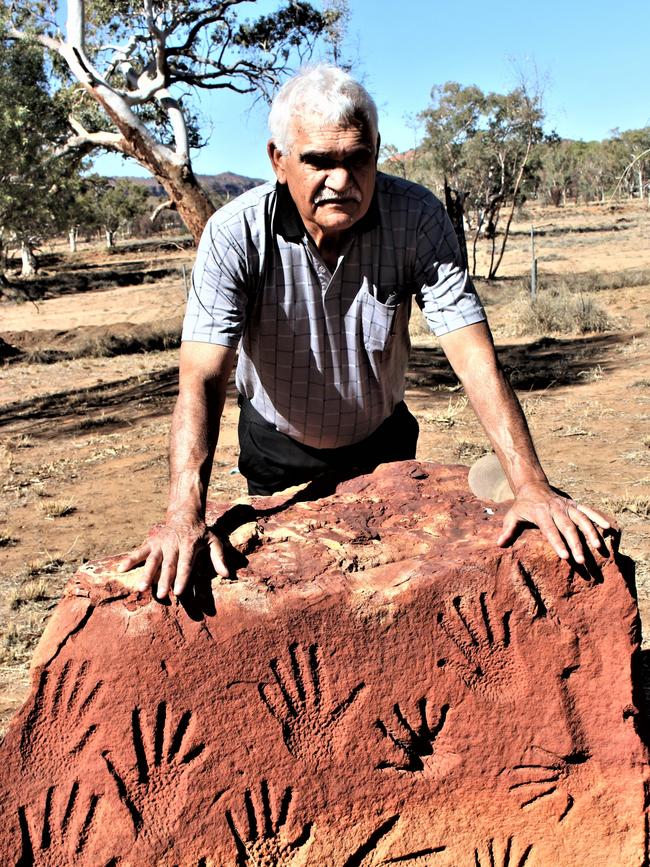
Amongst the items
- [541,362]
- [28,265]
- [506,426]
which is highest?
[506,426]

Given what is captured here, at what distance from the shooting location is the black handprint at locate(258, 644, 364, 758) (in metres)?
2.26

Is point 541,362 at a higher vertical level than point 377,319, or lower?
lower

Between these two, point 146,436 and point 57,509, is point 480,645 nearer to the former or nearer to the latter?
point 57,509

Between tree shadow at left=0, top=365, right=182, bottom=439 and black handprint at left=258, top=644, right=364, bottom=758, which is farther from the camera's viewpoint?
tree shadow at left=0, top=365, right=182, bottom=439

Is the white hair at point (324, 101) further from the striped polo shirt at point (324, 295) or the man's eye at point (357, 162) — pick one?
the striped polo shirt at point (324, 295)

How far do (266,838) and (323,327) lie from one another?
4.65ft

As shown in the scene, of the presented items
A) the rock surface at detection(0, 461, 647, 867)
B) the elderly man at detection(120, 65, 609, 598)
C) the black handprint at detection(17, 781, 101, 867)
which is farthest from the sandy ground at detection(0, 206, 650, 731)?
the elderly man at detection(120, 65, 609, 598)

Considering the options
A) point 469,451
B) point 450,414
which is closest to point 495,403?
point 469,451

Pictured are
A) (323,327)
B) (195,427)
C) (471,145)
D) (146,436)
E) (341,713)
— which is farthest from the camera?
(471,145)

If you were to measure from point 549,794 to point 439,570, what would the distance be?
681 mm

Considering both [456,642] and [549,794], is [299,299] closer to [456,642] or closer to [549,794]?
[456,642]

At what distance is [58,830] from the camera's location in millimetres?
2225

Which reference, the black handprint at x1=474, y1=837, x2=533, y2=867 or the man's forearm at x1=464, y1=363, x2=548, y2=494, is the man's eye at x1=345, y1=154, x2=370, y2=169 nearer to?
the man's forearm at x1=464, y1=363, x2=548, y2=494

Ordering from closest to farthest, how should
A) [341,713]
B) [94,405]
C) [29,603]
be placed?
[341,713] < [29,603] < [94,405]
